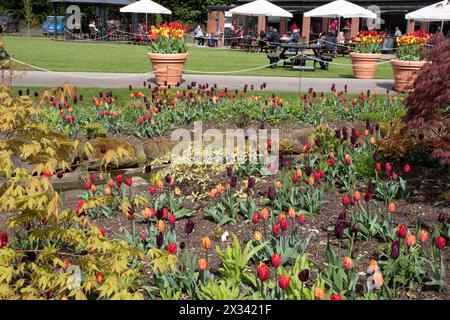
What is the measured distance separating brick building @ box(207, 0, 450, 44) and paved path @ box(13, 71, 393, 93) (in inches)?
773

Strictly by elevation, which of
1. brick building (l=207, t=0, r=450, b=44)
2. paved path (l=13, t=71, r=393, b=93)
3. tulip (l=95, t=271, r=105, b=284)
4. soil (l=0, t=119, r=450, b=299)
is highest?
brick building (l=207, t=0, r=450, b=44)

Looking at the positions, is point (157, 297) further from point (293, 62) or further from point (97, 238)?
point (293, 62)

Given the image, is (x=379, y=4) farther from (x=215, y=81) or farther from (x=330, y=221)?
(x=330, y=221)

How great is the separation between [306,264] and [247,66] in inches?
667

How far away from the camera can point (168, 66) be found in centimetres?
1312

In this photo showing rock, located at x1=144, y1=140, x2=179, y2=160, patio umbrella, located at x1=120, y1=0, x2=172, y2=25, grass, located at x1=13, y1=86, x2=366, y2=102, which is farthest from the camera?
patio umbrella, located at x1=120, y1=0, x2=172, y2=25

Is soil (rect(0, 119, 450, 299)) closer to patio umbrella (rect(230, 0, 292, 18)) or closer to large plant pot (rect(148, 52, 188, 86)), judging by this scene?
large plant pot (rect(148, 52, 188, 86))

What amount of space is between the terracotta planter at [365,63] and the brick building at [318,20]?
58.9 ft

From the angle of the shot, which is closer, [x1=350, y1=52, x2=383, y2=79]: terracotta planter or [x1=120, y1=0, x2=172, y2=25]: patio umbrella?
[x1=350, y1=52, x2=383, y2=79]: terracotta planter

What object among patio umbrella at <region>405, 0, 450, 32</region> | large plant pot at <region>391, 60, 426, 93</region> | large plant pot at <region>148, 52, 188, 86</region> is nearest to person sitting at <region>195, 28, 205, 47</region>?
patio umbrella at <region>405, 0, 450, 32</region>

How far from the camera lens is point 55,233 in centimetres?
324

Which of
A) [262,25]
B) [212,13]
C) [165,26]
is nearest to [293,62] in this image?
[165,26]

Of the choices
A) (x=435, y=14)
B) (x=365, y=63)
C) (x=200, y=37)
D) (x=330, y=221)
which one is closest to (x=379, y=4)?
(x=200, y=37)

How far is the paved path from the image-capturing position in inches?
505
